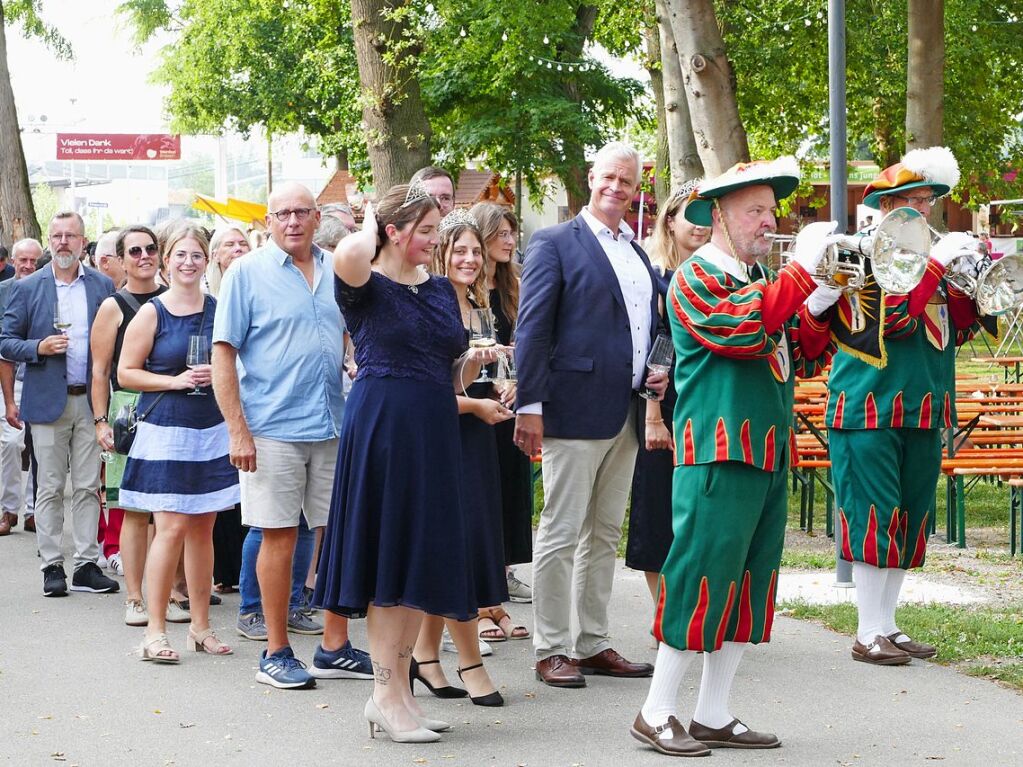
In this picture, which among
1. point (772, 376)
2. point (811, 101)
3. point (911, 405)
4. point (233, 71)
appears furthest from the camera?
point (233, 71)

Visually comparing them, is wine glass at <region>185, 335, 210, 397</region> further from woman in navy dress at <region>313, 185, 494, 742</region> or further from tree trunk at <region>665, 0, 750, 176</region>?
tree trunk at <region>665, 0, 750, 176</region>

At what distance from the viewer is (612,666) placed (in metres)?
6.58

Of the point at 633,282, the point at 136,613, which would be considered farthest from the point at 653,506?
the point at 136,613

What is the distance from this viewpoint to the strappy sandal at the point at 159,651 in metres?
6.87

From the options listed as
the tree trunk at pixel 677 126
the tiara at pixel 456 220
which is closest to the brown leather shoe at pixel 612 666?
the tiara at pixel 456 220

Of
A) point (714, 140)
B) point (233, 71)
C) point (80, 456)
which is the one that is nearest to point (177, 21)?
point (233, 71)

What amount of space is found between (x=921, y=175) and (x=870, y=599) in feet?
6.09

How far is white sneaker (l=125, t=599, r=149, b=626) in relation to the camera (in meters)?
7.75

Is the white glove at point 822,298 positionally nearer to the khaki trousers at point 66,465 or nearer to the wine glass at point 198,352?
the wine glass at point 198,352

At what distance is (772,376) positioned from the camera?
5.29 m

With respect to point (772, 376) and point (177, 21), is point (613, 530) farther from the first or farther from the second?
point (177, 21)

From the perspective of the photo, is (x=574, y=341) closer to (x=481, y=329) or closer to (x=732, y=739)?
(x=481, y=329)

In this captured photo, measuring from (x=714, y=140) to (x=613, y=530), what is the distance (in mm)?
6814

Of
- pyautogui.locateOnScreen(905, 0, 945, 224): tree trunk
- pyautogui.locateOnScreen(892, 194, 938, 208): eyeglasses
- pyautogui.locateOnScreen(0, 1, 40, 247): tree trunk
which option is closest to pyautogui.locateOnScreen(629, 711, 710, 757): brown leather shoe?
pyautogui.locateOnScreen(892, 194, 938, 208): eyeglasses
